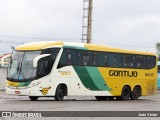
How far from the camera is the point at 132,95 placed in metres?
33.2

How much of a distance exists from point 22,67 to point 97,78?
17.8ft

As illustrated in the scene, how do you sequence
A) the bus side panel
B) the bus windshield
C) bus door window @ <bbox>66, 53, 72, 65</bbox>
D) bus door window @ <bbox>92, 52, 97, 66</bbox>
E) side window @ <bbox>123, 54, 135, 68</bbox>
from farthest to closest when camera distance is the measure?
side window @ <bbox>123, 54, 135, 68</bbox> → the bus side panel → bus door window @ <bbox>92, 52, 97, 66</bbox> → bus door window @ <bbox>66, 53, 72, 65</bbox> → the bus windshield

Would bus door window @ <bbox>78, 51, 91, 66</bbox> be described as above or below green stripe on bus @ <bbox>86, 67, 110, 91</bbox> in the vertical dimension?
above

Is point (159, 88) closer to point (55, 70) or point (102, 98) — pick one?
point (102, 98)

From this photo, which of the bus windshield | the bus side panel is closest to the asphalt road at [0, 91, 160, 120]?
the bus windshield

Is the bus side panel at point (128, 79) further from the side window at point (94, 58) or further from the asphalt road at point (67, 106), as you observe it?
the asphalt road at point (67, 106)

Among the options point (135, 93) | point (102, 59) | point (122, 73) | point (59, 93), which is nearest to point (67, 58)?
point (59, 93)

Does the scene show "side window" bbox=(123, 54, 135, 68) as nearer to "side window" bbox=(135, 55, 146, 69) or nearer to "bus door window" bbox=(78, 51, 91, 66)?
"side window" bbox=(135, 55, 146, 69)

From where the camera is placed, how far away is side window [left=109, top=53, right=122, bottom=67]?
103 ft

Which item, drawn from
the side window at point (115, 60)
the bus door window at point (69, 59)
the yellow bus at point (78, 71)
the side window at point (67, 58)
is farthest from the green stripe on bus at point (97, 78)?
the bus door window at point (69, 59)

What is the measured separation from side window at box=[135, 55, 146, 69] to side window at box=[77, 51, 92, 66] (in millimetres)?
4749

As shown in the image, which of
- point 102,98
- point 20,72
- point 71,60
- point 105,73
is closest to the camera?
point 20,72

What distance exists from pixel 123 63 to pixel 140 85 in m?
2.43

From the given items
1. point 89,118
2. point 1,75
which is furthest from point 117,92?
point 1,75
